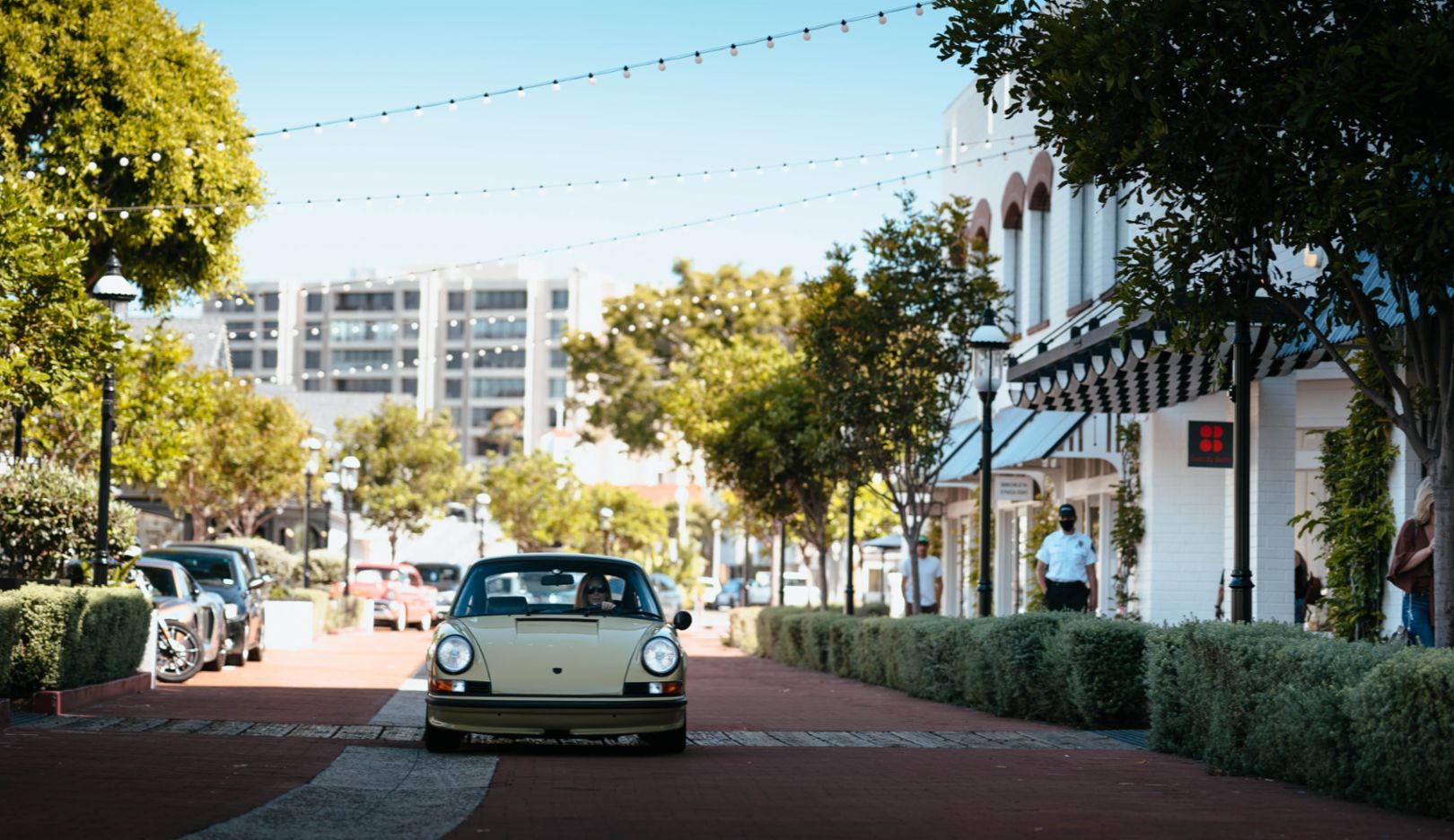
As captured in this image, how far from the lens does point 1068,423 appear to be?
999 inches

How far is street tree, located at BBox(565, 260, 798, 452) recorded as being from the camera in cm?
6184

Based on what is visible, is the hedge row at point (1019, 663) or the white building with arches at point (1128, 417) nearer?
the hedge row at point (1019, 663)

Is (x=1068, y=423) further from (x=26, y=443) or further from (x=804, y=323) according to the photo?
(x=26, y=443)

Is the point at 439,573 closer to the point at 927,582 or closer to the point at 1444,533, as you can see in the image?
the point at 927,582

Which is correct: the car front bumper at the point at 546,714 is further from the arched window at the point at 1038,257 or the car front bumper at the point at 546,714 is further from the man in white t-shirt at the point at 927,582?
the arched window at the point at 1038,257

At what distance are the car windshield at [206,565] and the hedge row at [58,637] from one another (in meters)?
7.04

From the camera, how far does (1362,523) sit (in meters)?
15.5

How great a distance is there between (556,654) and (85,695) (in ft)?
20.2


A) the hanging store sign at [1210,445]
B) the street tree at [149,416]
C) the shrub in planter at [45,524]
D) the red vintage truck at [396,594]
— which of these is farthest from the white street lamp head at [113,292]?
the red vintage truck at [396,594]

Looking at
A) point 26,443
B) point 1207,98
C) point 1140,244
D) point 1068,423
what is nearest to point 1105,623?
point 1140,244

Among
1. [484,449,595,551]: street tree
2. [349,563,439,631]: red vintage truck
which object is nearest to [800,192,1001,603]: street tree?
[349,563,439,631]: red vintage truck

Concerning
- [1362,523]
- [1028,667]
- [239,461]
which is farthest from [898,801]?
[239,461]

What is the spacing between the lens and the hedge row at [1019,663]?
14.9 metres

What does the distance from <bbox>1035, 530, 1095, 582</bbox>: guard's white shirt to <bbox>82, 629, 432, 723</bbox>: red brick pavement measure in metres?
6.65
